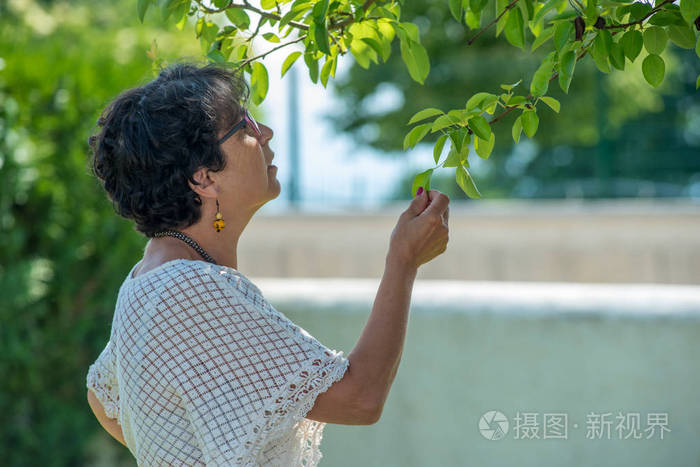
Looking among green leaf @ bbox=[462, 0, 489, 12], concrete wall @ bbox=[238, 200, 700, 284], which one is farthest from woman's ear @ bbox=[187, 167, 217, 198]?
concrete wall @ bbox=[238, 200, 700, 284]

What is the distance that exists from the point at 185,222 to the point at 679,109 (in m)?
9.22

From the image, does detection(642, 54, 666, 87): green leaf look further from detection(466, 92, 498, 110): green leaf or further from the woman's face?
the woman's face

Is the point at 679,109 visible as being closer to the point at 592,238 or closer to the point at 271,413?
the point at 592,238

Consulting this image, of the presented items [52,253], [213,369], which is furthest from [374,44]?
[52,253]

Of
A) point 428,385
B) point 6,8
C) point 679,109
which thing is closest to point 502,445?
point 428,385

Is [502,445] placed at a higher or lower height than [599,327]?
lower

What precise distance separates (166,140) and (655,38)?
1180 mm

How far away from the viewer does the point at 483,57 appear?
18.5 metres

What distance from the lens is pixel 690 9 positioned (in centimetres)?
164

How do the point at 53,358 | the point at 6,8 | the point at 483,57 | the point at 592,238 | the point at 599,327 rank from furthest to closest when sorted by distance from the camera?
the point at 483,57
the point at 6,8
the point at 592,238
the point at 53,358
the point at 599,327

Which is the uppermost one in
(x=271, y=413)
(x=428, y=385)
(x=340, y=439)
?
(x=271, y=413)

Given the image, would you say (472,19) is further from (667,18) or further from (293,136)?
(293,136)

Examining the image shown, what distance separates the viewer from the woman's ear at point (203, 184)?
190 cm

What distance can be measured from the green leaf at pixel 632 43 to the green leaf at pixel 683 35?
7 centimetres
